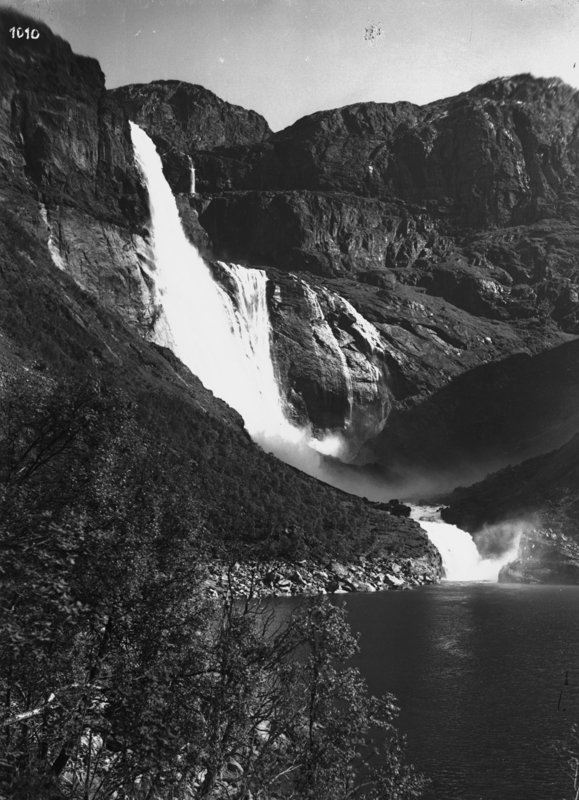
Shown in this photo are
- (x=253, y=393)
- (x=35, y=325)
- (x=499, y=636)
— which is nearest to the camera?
(x=499, y=636)

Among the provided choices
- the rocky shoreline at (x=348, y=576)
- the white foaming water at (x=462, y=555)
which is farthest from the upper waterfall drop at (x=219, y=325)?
the rocky shoreline at (x=348, y=576)

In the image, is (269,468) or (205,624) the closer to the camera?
(205,624)

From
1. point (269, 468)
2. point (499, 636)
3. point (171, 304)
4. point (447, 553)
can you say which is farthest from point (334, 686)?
point (171, 304)

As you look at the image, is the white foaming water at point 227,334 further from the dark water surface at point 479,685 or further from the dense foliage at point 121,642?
the dense foliage at point 121,642

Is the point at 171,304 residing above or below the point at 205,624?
above

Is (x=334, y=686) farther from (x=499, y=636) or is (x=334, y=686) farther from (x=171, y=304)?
A: (x=171, y=304)

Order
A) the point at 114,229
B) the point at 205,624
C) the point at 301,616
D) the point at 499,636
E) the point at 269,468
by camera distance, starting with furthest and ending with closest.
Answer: the point at 114,229, the point at 269,468, the point at 499,636, the point at 301,616, the point at 205,624
